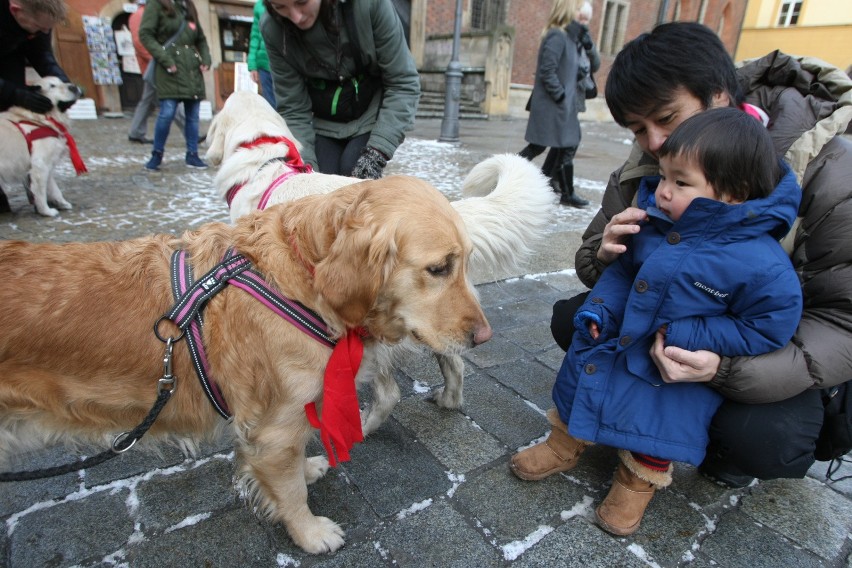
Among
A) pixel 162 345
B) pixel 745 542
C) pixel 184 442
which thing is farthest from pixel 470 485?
pixel 162 345

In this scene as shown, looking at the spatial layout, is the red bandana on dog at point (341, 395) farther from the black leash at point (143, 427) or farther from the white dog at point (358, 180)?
the black leash at point (143, 427)

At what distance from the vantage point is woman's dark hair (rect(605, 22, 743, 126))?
1827mm

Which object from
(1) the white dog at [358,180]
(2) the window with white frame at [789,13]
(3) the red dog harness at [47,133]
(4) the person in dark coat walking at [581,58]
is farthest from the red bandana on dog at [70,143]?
(2) the window with white frame at [789,13]

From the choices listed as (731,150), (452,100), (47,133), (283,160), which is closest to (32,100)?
(47,133)

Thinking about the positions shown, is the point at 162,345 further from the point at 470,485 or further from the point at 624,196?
the point at 624,196

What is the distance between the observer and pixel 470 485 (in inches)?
83.0

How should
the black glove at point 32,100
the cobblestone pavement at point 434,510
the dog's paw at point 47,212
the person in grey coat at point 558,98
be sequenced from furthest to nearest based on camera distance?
1. the person in grey coat at point 558,98
2. the dog's paw at point 47,212
3. the black glove at point 32,100
4. the cobblestone pavement at point 434,510

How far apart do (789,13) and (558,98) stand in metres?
45.4

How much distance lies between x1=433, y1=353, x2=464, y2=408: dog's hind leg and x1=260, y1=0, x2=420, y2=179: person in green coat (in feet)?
5.31

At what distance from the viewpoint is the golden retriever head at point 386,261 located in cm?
155

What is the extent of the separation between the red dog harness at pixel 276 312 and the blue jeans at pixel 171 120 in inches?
275

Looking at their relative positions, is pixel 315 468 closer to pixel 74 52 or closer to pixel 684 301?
pixel 684 301

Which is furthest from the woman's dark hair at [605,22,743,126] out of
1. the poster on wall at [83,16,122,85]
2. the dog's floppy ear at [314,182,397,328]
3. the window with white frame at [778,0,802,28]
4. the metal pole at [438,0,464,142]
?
the window with white frame at [778,0,802,28]

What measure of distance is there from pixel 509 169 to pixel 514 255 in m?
0.56
